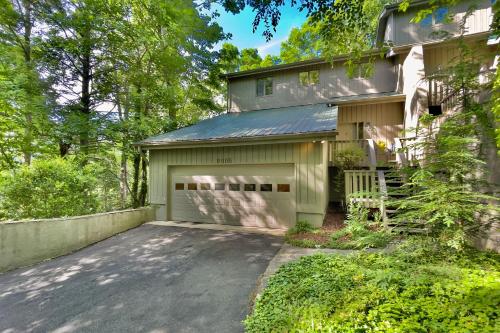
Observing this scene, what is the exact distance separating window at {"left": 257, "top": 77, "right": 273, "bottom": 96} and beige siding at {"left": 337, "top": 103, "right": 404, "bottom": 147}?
3583mm

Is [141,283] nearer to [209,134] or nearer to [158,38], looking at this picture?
[209,134]

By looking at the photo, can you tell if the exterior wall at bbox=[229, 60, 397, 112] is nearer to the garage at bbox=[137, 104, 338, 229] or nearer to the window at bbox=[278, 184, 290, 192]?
the garage at bbox=[137, 104, 338, 229]

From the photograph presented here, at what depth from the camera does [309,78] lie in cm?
1082

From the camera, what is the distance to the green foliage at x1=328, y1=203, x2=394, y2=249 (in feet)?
12.8

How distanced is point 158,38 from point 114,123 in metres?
4.42

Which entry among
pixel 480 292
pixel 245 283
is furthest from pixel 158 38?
pixel 480 292

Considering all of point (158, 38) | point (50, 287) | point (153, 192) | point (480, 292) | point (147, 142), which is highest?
point (158, 38)

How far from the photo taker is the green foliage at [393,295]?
6.97 feet

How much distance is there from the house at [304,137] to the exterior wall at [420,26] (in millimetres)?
37

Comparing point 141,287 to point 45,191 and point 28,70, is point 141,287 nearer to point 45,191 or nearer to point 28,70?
point 45,191

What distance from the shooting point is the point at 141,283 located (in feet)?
12.7

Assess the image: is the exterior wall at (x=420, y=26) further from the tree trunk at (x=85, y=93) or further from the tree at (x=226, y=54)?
the tree trunk at (x=85, y=93)

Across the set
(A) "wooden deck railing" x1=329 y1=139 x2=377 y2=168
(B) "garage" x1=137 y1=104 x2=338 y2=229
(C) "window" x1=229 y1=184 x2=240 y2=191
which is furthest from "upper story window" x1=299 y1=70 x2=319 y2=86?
(C) "window" x1=229 y1=184 x2=240 y2=191

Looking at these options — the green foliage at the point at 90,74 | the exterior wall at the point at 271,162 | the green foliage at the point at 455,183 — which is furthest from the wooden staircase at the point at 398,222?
the green foliage at the point at 90,74
